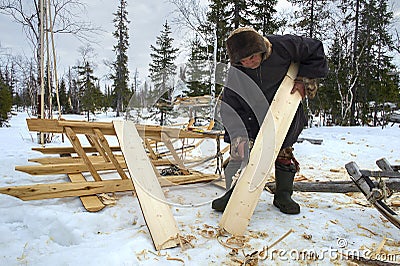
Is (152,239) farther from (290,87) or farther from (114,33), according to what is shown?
(114,33)

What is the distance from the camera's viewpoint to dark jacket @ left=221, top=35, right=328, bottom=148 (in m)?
1.83

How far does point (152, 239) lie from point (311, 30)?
1601 centimetres

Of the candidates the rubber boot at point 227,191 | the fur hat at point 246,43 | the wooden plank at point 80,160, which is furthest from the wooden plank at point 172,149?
the fur hat at point 246,43

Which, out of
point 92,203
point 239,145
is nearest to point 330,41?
point 239,145

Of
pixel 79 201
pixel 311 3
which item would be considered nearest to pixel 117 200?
pixel 79 201

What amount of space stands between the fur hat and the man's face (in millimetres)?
42

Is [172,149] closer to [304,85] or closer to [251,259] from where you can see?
[304,85]

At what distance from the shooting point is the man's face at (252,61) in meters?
1.71

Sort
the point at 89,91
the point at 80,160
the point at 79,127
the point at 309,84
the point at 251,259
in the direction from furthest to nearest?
the point at 89,91, the point at 80,160, the point at 79,127, the point at 309,84, the point at 251,259

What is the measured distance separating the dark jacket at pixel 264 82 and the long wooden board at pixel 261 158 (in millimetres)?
90

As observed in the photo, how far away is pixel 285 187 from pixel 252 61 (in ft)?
3.41

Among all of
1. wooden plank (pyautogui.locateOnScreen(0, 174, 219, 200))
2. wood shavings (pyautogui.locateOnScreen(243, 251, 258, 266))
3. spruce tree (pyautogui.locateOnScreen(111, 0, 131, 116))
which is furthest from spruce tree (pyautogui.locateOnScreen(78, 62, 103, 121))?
wood shavings (pyautogui.locateOnScreen(243, 251, 258, 266))

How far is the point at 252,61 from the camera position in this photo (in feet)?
5.78

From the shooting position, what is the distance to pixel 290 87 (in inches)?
76.0
